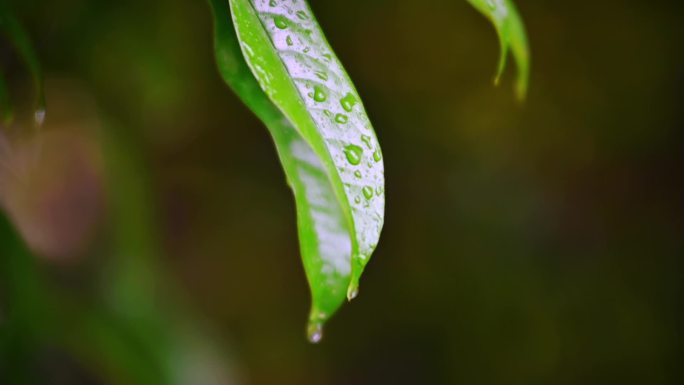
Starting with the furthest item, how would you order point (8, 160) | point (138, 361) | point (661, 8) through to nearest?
point (661, 8) → point (8, 160) → point (138, 361)

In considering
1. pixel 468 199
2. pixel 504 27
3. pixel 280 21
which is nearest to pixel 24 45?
pixel 280 21

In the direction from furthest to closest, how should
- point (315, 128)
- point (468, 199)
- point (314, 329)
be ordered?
point (468, 199), point (314, 329), point (315, 128)

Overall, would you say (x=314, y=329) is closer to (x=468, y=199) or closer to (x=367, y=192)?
(x=367, y=192)

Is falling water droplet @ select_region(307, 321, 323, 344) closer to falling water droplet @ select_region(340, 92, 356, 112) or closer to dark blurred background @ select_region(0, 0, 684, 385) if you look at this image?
falling water droplet @ select_region(340, 92, 356, 112)

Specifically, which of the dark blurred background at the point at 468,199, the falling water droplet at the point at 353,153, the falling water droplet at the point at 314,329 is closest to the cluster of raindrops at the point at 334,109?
the falling water droplet at the point at 353,153

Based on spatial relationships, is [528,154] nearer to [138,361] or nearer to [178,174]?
[178,174]

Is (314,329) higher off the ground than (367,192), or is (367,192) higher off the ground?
(367,192)

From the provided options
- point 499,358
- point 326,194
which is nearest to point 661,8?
point 499,358
